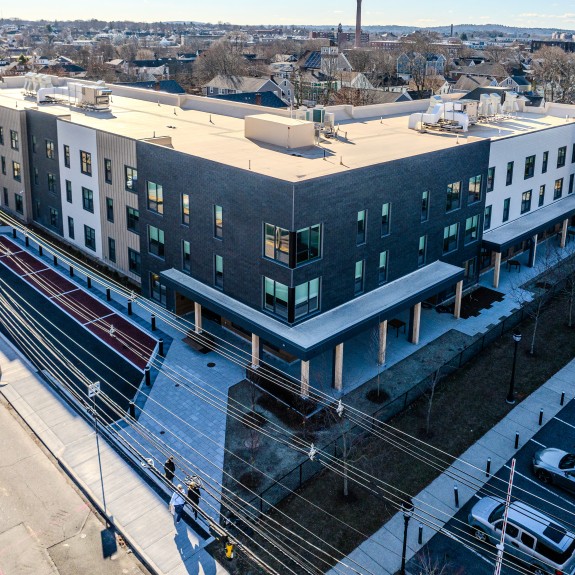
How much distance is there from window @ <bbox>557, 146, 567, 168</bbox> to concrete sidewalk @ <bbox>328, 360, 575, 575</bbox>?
23.0 metres

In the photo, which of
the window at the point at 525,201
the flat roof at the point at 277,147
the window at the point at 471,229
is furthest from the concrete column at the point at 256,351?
the window at the point at 525,201

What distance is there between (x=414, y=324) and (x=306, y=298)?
8.41 m

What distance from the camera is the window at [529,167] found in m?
48.2

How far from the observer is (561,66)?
4811 inches

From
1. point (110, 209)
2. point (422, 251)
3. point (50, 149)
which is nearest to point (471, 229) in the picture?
point (422, 251)

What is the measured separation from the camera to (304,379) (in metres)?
31.5

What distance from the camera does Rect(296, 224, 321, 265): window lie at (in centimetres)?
3092

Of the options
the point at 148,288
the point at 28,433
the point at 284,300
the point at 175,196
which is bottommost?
the point at 28,433

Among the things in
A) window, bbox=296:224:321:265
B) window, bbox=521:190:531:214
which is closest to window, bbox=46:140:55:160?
window, bbox=296:224:321:265

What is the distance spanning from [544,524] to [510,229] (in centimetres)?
2853

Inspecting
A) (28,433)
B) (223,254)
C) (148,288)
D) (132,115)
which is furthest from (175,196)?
(132,115)

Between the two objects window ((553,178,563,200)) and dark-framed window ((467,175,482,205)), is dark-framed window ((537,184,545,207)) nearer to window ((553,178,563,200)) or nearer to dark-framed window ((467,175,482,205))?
window ((553,178,563,200))

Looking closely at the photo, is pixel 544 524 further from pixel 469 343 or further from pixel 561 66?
pixel 561 66

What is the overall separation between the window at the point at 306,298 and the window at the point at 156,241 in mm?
11710
